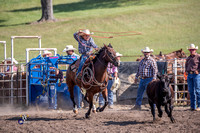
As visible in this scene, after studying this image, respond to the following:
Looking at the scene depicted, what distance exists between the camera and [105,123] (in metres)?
8.67

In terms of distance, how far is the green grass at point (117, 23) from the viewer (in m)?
25.8

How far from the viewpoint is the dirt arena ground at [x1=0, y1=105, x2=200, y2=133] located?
25.6 ft

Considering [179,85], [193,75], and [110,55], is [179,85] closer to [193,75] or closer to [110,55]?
[193,75]

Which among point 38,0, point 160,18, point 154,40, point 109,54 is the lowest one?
point 109,54

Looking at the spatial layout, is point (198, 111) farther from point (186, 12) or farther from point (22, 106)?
point (186, 12)

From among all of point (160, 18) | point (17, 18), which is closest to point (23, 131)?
point (160, 18)

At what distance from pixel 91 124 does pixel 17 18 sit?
94.5 ft

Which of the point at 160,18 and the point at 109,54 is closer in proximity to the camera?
the point at 109,54

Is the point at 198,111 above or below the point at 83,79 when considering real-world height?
below

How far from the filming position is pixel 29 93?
12.7 m

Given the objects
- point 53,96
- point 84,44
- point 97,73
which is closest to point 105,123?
point 97,73

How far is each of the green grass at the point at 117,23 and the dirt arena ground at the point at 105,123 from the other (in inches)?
484

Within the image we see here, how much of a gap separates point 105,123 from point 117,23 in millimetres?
22493

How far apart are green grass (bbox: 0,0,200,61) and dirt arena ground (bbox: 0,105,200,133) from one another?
12288 millimetres
